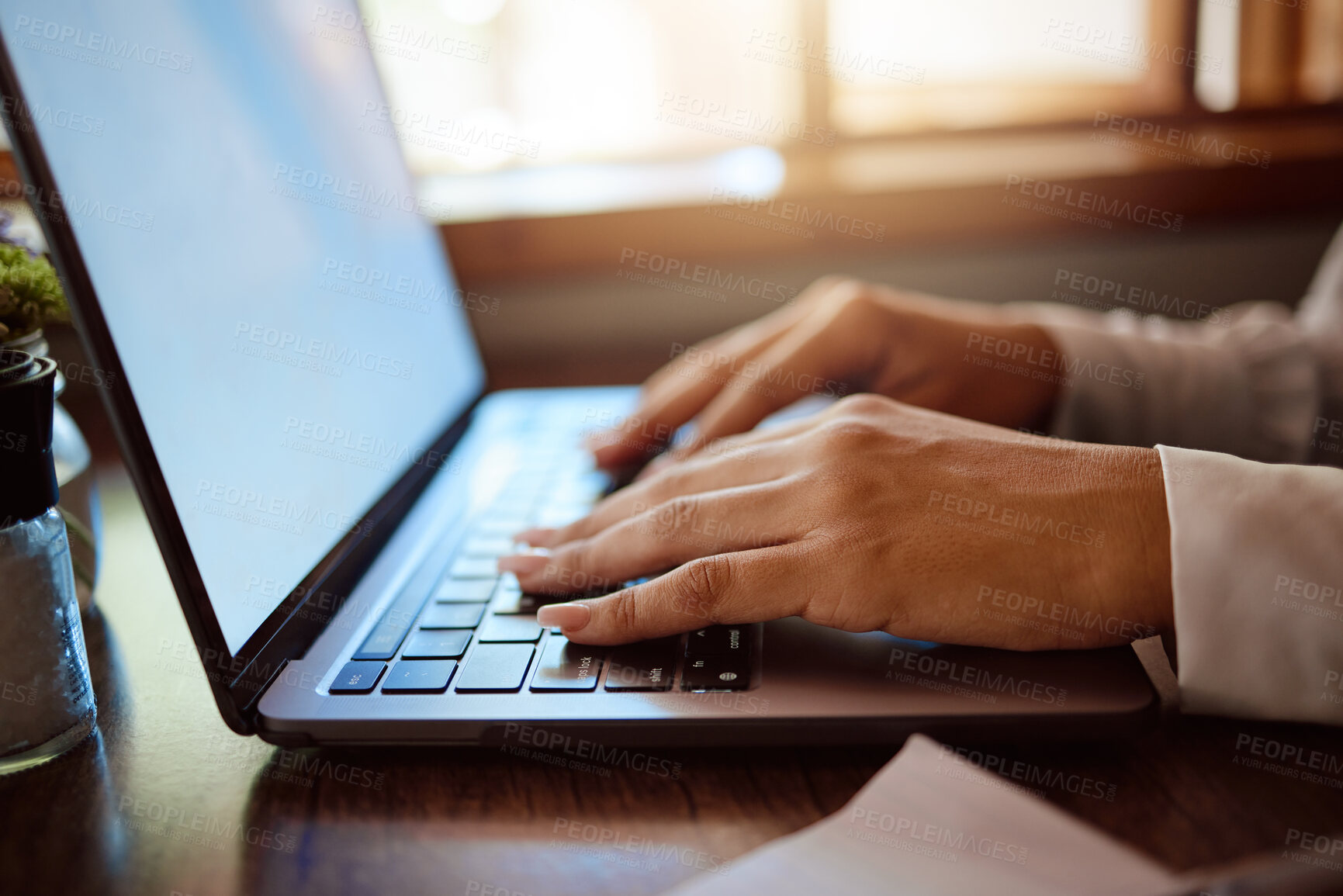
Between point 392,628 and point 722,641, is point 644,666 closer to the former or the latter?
point 722,641

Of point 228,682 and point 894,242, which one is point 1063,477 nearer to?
point 228,682

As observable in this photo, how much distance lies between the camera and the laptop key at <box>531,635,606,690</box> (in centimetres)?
39

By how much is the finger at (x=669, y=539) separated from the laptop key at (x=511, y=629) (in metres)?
0.03

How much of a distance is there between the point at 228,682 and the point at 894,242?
993 mm

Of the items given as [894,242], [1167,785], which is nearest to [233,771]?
[1167,785]

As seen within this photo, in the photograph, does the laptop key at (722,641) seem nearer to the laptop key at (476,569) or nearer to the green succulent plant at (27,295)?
the laptop key at (476,569)

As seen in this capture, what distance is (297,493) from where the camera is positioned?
0.49m

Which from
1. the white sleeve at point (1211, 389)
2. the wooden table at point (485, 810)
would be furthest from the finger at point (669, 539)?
the white sleeve at point (1211, 389)

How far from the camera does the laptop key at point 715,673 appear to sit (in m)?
0.38

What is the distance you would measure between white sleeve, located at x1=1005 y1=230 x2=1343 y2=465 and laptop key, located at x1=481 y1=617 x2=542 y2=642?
499mm

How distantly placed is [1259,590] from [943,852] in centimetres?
19

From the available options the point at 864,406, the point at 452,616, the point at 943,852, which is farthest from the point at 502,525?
the point at 943,852

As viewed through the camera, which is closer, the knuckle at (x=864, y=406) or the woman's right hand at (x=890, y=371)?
the knuckle at (x=864, y=406)

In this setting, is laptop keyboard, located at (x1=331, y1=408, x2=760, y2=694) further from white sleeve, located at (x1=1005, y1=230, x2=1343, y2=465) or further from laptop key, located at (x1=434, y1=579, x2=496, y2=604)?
white sleeve, located at (x1=1005, y1=230, x2=1343, y2=465)
